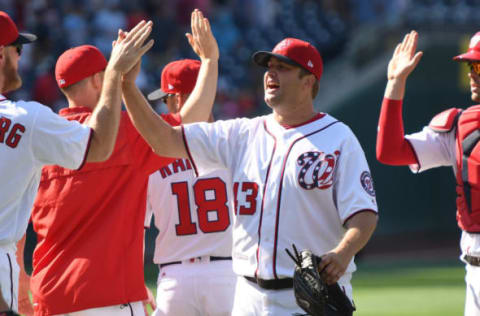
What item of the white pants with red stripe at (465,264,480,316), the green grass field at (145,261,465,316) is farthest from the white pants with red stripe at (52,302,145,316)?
the green grass field at (145,261,465,316)

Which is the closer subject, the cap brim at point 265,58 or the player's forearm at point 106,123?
the player's forearm at point 106,123

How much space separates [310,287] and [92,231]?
1.33m

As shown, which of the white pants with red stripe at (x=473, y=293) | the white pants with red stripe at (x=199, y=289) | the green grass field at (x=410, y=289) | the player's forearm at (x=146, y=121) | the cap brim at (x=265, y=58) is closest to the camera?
the player's forearm at (x=146, y=121)

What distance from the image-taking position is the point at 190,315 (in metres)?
5.58

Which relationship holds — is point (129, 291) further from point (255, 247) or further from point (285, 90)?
point (285, 90)

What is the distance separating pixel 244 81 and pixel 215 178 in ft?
43.9

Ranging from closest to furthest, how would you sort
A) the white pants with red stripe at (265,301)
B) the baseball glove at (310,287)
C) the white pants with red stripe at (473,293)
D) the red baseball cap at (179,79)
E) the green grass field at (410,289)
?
the baseball glove at (310,287) → the white pants with red stripe at (265,301) → the white pants with red stripe at (473,293) → the red baseball cap at (179,79) → the green grass field at (410,289)

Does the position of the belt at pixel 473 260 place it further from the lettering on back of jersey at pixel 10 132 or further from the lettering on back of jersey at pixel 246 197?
the lettering on back of jersey at pixel 10 132

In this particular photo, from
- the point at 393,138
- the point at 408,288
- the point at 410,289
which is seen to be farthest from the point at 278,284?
the point at 408,288

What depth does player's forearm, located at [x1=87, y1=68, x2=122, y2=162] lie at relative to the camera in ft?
13.8

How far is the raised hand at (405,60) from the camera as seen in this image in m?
5.12

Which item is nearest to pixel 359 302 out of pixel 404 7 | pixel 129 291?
pixel 129 291

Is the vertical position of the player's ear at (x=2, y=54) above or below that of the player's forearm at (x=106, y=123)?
above

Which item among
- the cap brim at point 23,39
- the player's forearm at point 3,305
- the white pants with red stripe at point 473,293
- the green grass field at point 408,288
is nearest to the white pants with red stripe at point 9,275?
the player's forearm at point 3,305
